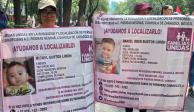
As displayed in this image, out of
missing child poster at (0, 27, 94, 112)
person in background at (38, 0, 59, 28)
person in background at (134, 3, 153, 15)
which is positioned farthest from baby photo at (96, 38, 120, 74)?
person in background at (134, 3, 153, 15)

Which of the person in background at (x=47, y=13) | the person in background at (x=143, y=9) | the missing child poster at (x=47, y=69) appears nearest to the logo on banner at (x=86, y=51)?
the missing child poster at (x=47, y=69)

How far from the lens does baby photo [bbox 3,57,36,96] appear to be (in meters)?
4.45

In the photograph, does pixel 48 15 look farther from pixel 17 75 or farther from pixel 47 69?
pixel 17 75

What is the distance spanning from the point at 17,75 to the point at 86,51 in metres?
0.78

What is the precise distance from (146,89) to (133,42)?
0.56 m

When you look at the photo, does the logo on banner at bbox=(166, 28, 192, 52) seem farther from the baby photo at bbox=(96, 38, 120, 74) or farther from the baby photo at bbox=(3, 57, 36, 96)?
the baby photo at bbox=(3, 57, 36, 96)

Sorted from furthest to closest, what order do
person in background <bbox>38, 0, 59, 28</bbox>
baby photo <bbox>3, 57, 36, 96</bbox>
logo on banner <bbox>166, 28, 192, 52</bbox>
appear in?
logo on banner <bbox>166, 28, 192, 52</bbox>
person in background <bbox>38, 0, 59, 28</bbox>
baby photo <bbox>3, 57, 36, 96</bbox>

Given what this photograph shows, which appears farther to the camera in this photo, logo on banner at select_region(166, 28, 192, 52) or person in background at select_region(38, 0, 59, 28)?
logo on banner at select_region(166, 28, 192, 52)

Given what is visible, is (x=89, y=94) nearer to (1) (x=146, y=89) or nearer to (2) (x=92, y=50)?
(2) (x=92, y=50)

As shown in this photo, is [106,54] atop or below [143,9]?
below

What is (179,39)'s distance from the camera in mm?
5293

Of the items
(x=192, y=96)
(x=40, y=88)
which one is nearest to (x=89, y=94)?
(x=40, y=88)

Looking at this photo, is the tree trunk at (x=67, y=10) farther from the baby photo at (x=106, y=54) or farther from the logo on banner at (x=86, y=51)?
the logo on banner at (x=86, y=51)

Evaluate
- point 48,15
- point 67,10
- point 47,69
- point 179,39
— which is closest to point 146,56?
point 179,39
